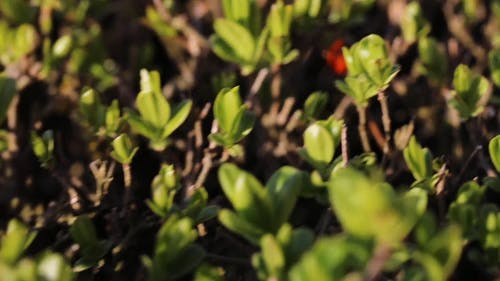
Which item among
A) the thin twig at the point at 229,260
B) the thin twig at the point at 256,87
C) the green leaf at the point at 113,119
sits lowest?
the thin twig at the point at 229,260

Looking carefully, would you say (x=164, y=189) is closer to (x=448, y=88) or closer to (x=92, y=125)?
(x=92, y=125)

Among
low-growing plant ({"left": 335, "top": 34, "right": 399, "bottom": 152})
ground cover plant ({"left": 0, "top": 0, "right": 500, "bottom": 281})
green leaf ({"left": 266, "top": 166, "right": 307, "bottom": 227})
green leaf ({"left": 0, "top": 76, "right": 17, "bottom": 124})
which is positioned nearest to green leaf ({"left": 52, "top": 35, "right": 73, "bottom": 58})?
ground cover plant ({"left": 0, "top": 0, "right": 500, "bottom": 281})

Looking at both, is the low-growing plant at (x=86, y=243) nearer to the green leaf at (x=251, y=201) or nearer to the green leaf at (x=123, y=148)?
the green leaf at (x=123, y=148)

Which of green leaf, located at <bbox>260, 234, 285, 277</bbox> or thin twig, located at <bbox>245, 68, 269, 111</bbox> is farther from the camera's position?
thin twig, located at <bbox>245, 68, 269, 111</bbox>

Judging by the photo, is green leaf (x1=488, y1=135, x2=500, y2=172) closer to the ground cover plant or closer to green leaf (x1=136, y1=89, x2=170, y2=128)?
the ground cover plant

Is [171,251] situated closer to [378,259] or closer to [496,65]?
[378,259]

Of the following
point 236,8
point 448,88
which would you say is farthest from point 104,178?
point 448,88

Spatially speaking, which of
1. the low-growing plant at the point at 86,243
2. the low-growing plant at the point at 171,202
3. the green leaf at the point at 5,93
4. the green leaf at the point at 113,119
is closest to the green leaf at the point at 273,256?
the low-growing plant at the point at 171,202
